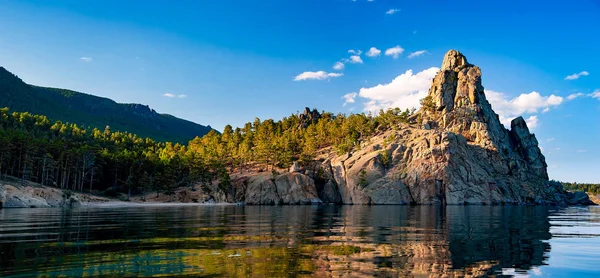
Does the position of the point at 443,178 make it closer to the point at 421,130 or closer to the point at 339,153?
the point at 421,130

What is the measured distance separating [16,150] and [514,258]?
14394 centimetres

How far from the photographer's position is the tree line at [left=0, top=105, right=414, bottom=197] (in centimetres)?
11969

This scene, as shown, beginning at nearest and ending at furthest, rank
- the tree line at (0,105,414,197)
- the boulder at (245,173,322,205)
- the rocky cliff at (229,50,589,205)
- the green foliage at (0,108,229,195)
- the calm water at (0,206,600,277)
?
the calm water at (0,206,600,277) → the green foliage at (0,108,229,195) → the tree line at (0,105,414,197) → the rocky cliff at (229,50,589,205) → the boulder at (245,173,322,205)

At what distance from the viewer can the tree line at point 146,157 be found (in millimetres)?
119688

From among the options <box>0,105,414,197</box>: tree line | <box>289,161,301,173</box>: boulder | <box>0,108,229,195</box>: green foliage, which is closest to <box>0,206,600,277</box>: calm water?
<box>0,105,414,197</box>: tree line

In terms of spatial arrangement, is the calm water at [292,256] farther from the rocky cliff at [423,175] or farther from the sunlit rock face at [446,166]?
the sunlit rock face at [446,166]

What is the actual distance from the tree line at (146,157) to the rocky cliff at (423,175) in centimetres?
1217

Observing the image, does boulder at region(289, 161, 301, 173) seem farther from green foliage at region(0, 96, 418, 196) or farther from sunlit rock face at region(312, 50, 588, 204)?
sunlit rock face at region(312, 50, 588, 204)

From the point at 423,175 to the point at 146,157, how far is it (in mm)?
107017

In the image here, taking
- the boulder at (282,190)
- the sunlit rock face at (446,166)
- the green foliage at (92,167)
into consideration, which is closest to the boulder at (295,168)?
the boulder at (282,190)

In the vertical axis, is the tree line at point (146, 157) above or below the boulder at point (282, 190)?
above

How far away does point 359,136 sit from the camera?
188 meters

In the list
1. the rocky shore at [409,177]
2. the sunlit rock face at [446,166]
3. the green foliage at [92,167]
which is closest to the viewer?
the green foliage at [92,167]

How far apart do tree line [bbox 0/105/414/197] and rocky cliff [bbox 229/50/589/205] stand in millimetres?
12173
